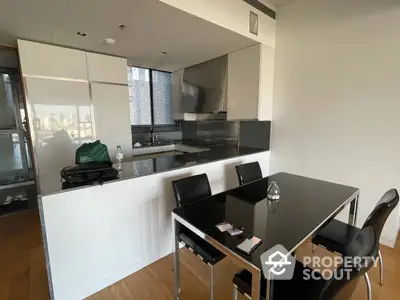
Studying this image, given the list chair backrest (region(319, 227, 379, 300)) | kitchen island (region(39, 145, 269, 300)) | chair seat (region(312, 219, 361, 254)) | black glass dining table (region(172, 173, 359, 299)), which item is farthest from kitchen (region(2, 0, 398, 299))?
chair backrest (region(319, 227, 379, 300))

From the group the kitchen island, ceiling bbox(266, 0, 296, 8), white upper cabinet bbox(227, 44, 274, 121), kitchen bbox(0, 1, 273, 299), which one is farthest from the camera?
white upper cabinet bbox(227, 44, 274, 121)

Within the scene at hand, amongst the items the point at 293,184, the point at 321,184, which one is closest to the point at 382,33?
the point at 321,184

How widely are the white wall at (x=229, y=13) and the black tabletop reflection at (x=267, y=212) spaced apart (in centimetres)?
158

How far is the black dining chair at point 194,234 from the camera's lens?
1347 millimetres

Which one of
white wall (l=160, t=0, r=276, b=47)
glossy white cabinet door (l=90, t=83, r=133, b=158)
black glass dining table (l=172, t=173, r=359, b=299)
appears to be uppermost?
white wall (l=160, t=0, r=276, b=47)

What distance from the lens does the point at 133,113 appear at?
145 inches

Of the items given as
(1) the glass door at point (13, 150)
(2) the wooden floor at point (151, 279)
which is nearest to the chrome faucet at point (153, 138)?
(1) the glass door at point (13, 150)

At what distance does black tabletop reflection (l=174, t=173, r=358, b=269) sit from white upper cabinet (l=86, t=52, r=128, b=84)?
7.53 ft

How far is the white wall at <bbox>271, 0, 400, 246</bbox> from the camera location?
2035mm

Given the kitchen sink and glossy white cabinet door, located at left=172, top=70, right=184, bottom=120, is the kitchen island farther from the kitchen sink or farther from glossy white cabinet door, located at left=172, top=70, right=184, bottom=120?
glossy white cabinet door, located at left=172, top=70, right=184, bottom=120

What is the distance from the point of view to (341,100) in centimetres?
232

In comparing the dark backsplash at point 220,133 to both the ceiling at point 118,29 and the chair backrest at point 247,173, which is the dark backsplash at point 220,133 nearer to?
the chair backrest at point 247,173

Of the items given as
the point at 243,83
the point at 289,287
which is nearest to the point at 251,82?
the point at 243,83

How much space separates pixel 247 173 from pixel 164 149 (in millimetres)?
1961
